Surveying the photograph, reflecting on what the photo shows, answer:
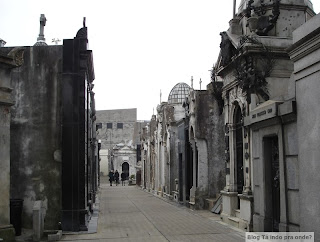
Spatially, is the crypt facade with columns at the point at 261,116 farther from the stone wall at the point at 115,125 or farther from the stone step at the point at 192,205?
the stone wall at the point at 115,125

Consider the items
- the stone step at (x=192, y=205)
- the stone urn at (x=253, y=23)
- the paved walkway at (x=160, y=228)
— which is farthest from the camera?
the stone step at (x=192, y=205)

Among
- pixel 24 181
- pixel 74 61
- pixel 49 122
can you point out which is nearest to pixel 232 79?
pixel 74 61

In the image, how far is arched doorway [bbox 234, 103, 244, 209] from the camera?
12.8 m

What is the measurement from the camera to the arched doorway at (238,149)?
12.8 meters

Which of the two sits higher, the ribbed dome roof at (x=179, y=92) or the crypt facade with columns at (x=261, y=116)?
the ribbed dome roof at (x=179, y=92)

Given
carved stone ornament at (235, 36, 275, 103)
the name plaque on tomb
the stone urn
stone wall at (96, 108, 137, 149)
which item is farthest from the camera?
stone wall at (96, 108, 137, 149)

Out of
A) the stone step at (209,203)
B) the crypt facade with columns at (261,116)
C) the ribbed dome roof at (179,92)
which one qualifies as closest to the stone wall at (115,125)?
the ribbed dome roof at (179,92)

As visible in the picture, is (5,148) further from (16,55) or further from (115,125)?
(115,125)

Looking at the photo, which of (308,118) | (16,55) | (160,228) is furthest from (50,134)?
(308,118)

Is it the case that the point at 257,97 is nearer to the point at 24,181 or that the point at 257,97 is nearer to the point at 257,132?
the point at 257,132

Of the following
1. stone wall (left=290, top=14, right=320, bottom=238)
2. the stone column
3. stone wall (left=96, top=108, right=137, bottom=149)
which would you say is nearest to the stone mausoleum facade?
the stone column

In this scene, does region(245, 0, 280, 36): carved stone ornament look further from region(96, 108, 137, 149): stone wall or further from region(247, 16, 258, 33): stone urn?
region(96, 108, 137, 149): stone wall

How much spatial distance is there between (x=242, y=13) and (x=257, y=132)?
14.5 feet

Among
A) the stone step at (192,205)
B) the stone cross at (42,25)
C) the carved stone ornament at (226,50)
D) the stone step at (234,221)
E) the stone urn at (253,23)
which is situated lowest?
the stone step at (192,205)
